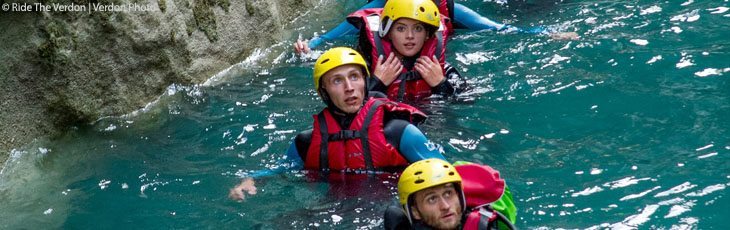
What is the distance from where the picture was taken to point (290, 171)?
24.6 ft

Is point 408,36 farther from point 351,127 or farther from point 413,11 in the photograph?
point 351,127

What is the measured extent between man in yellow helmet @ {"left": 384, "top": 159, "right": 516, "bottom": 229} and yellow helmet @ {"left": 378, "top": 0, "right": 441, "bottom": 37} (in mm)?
2990

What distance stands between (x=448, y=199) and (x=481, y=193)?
230 mm

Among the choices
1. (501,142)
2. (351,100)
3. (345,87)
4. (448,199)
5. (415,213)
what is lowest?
(501,142)

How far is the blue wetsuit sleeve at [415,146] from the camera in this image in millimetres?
6801

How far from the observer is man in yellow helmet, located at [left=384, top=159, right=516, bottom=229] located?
565 centimetres

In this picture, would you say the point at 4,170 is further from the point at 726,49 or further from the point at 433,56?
the point at 726,49

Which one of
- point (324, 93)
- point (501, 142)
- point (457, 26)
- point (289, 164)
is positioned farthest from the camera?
point (457, 26)

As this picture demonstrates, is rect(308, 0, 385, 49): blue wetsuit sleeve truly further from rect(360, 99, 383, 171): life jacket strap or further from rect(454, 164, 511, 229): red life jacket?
rect(454, 164, 511, 229): red life jacket

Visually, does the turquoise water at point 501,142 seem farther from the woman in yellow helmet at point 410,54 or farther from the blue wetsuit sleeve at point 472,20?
the woman in yellow helmet at point 410,54

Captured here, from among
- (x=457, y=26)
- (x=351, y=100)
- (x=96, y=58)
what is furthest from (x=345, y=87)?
(x=457, y=26)

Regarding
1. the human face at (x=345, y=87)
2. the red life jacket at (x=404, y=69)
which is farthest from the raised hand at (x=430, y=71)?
the human face at (x=345, y=87)

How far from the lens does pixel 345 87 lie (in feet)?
23.6

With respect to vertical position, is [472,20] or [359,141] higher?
[472,20]
